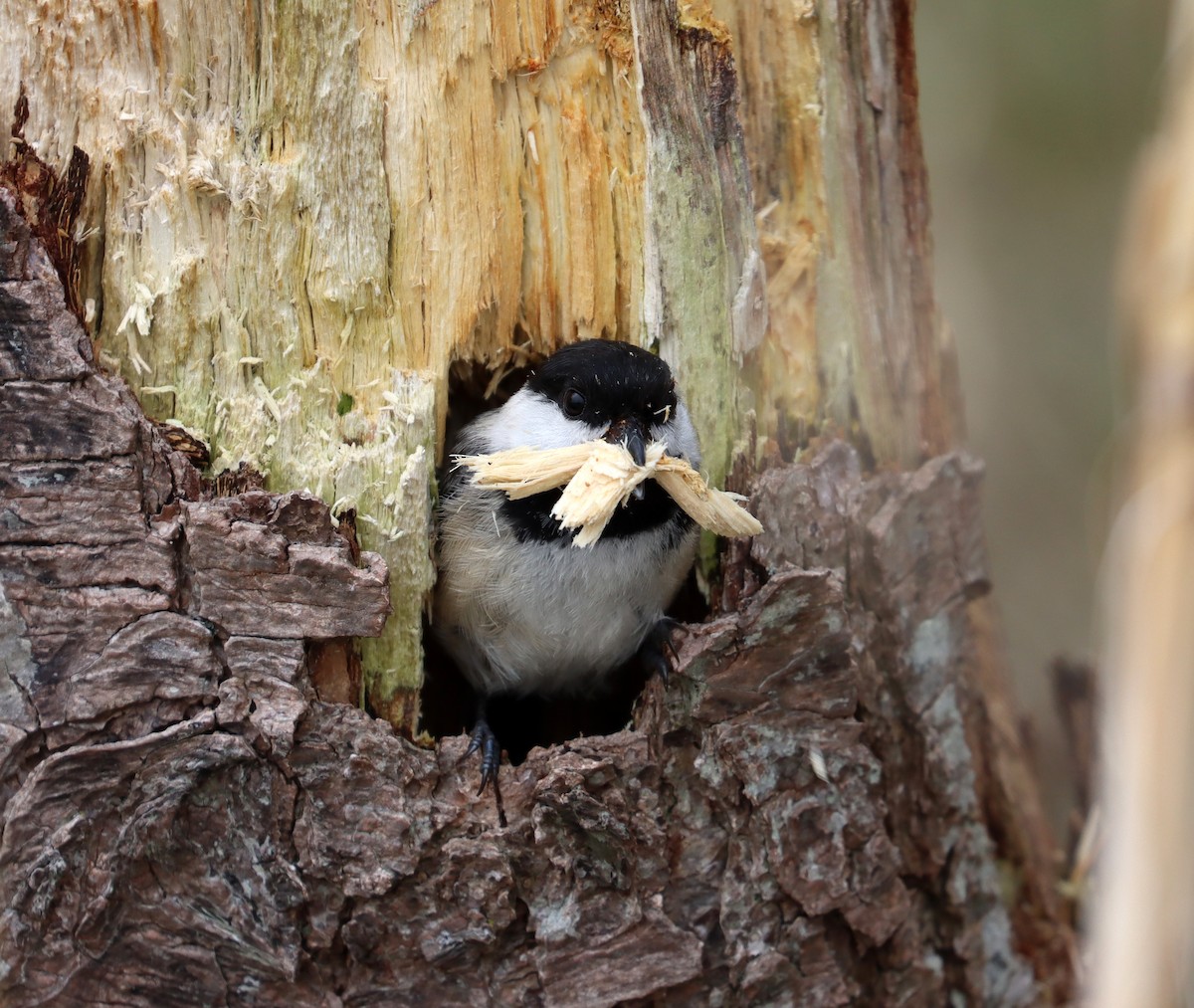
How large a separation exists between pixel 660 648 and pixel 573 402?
55 cm

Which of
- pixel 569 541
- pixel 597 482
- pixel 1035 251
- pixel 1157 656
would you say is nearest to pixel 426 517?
pixel 569 541

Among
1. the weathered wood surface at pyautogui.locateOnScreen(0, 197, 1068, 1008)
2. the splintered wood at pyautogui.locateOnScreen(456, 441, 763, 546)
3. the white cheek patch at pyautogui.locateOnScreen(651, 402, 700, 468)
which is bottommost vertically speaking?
the weathered wood surface at pyautogui.locateOnScreen(0, 197, 1068, 1008)

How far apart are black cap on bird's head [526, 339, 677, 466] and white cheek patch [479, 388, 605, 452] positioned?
0.03 meters

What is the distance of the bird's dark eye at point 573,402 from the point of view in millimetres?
2258

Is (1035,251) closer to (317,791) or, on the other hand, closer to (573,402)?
(573,402)

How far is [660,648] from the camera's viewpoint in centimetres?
238

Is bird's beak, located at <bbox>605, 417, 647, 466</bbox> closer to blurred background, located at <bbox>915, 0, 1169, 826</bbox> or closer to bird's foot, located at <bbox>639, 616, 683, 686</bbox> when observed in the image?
bird's foot, located at <bbox>639, 616, 683, 686</bbox>

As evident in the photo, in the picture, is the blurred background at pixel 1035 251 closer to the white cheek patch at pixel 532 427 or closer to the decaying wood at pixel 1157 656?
the white cheek patch at pixel 532 427

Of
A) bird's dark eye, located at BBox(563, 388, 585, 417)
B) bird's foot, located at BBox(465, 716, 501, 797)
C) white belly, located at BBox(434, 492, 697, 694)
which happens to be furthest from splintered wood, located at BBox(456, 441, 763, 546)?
bird's foot, located at BBox(465, 716, 501, 797)

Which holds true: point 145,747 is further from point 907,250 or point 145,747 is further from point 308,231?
point 907,250

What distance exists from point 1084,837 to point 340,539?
1.92 meters

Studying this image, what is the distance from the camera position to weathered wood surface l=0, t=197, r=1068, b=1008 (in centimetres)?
192

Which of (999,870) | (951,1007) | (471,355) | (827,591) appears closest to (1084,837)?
(999,870)

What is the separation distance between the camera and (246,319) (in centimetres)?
215
